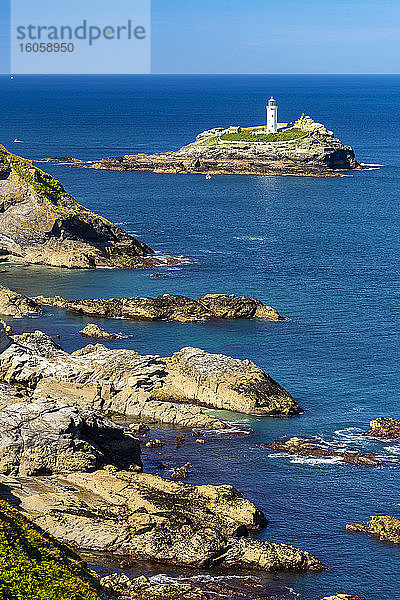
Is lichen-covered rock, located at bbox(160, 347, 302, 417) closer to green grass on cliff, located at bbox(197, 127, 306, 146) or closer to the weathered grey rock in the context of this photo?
the weathered grey rock

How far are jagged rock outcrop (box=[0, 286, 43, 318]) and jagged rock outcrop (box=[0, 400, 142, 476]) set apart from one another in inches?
1346

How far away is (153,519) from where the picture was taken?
133 feet

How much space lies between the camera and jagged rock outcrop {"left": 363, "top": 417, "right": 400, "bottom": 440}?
181ft

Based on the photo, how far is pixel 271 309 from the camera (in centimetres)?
8100

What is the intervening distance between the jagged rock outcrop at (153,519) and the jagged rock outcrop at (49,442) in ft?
2.40

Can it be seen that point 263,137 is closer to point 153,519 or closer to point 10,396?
point 10,396

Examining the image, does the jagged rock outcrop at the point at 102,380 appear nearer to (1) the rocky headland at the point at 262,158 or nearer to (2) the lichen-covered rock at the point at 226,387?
(2) the lichen-covered rock at the point at 226,387

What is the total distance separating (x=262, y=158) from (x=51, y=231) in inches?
3696

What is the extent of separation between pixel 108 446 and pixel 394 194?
115539 millimetres

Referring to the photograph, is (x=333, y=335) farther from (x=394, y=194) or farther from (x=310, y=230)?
(x=394, y=194)

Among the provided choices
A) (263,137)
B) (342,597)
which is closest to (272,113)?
(263,137)

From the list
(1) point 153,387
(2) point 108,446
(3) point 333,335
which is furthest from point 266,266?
(2) point 108,446

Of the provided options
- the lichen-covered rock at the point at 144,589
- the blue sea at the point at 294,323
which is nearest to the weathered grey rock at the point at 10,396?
the blue sea at the point at 294,323

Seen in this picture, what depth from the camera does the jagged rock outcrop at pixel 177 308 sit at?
81.0m
